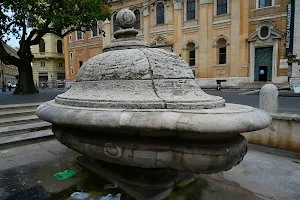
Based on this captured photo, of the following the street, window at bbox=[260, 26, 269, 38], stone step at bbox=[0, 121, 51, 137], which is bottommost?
stone step at bbox=[0, 121, 51, 137]

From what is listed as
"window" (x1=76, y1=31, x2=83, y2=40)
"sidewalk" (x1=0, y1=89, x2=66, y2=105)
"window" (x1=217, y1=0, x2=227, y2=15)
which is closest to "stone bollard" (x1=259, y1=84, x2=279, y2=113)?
"sidewalk" (x1=0, y1=89, x2=66, y2=105)

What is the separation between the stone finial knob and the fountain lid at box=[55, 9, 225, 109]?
0.61m

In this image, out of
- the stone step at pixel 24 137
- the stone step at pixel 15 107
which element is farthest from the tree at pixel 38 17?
the stone step at pixel 24 137

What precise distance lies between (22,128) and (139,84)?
3.87m

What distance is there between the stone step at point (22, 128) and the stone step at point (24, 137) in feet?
0.54

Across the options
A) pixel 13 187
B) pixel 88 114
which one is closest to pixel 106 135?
pixel 88 114

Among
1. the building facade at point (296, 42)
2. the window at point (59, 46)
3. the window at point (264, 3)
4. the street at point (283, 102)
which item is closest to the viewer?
the street at point (283, 102)

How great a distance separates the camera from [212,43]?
815 inches

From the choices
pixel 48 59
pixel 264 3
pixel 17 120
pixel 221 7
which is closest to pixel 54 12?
pixel 17 120

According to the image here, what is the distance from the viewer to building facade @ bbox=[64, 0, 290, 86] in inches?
719

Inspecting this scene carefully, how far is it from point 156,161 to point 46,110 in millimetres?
1341

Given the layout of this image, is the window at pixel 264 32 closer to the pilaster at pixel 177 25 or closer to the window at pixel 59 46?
the pilaster at pixel 177 25

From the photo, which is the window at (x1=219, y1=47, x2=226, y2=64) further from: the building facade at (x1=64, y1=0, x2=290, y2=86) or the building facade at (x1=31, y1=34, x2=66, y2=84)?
the building facade at (x1=31, y1=34, x2=66, y2=84)

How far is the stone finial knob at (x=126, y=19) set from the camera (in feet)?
9.40
